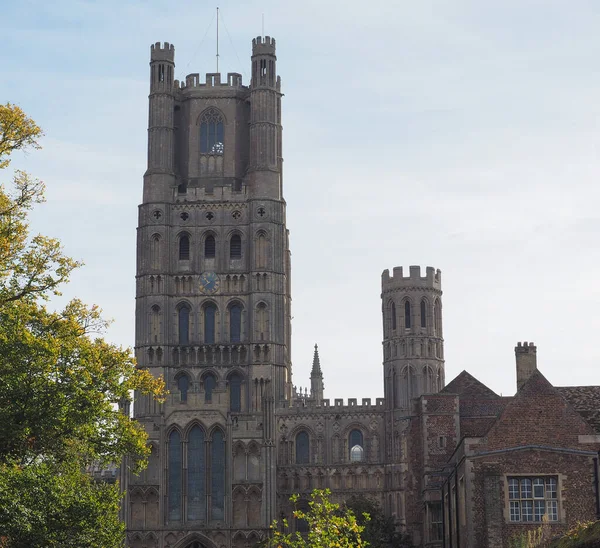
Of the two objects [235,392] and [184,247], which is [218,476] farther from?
[184,247]

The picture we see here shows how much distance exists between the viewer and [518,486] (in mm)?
42531

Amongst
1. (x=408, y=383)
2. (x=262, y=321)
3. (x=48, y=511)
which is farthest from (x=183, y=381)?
(x=48, y=511)

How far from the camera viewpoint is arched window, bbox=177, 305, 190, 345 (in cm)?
10162

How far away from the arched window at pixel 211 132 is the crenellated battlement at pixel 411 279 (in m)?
16.6

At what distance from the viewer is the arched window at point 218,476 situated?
90625 millimetres

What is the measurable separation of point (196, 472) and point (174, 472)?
57.8 inches

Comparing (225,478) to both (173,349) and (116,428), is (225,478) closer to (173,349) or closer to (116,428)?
(173,349)

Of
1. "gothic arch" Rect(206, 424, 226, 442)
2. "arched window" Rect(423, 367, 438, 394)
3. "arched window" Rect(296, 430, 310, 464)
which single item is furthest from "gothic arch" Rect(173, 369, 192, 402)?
"arched window" Rect(423, 367, 438, 394)

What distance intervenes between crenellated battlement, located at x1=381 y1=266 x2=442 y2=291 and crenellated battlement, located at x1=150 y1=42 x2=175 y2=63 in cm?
2411

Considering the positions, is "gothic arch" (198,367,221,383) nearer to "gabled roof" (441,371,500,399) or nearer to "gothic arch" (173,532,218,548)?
"gothic arch" (173,532,218,548)

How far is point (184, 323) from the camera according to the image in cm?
10219

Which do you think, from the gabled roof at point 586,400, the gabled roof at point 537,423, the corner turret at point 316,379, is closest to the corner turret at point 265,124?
the corner turret at point 316,379

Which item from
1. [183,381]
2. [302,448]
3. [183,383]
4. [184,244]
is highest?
[184,244]

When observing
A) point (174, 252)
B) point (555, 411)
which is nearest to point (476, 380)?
point (555, 411)
